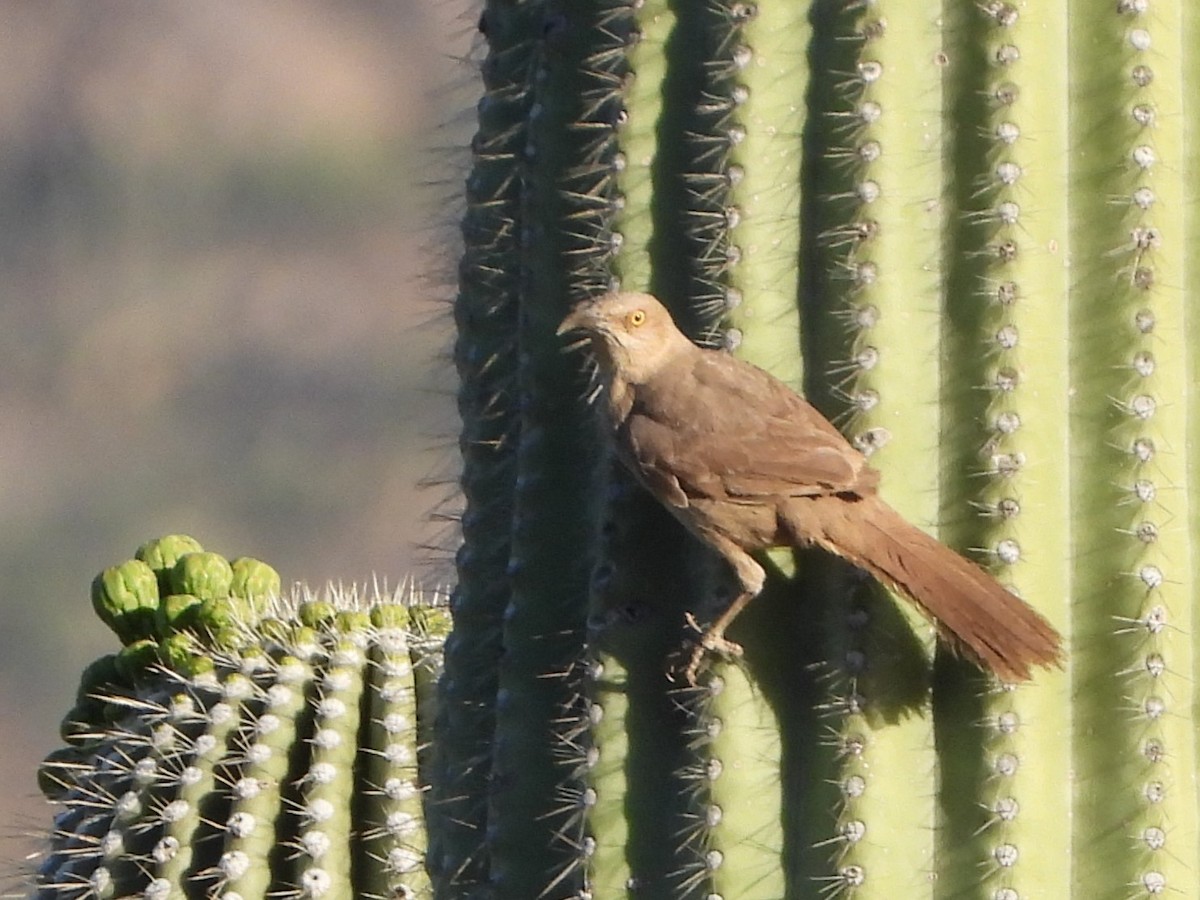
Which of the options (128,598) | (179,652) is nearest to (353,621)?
(179,652)

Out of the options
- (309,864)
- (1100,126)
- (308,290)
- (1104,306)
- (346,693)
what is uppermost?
(308,290)

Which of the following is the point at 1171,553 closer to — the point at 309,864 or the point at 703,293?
the point at 703,293

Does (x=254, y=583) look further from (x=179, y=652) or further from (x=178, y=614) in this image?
(x=179, y=652)

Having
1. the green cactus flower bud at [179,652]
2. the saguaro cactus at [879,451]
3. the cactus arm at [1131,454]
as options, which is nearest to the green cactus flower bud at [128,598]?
the green cactus flower bud at [179,652]

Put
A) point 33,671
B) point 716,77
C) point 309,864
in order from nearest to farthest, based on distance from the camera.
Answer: point 716,77
point 309,864
point 33,671

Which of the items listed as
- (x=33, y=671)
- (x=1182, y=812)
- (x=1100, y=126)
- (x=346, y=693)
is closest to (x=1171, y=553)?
(x=1182, y=812)

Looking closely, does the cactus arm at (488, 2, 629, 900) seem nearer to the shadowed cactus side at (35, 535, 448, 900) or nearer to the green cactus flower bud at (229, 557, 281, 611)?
the shadowed cactus side at (35, 535, 448, 900)

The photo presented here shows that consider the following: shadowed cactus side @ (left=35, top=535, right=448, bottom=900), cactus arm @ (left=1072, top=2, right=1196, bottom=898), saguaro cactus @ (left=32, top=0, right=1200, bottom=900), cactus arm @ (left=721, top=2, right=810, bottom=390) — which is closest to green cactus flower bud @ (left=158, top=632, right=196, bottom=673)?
shadowed cactus side @ (left=35, top=535, right=448, bottom=900)

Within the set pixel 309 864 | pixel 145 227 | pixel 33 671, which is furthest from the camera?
pixel 145 227
